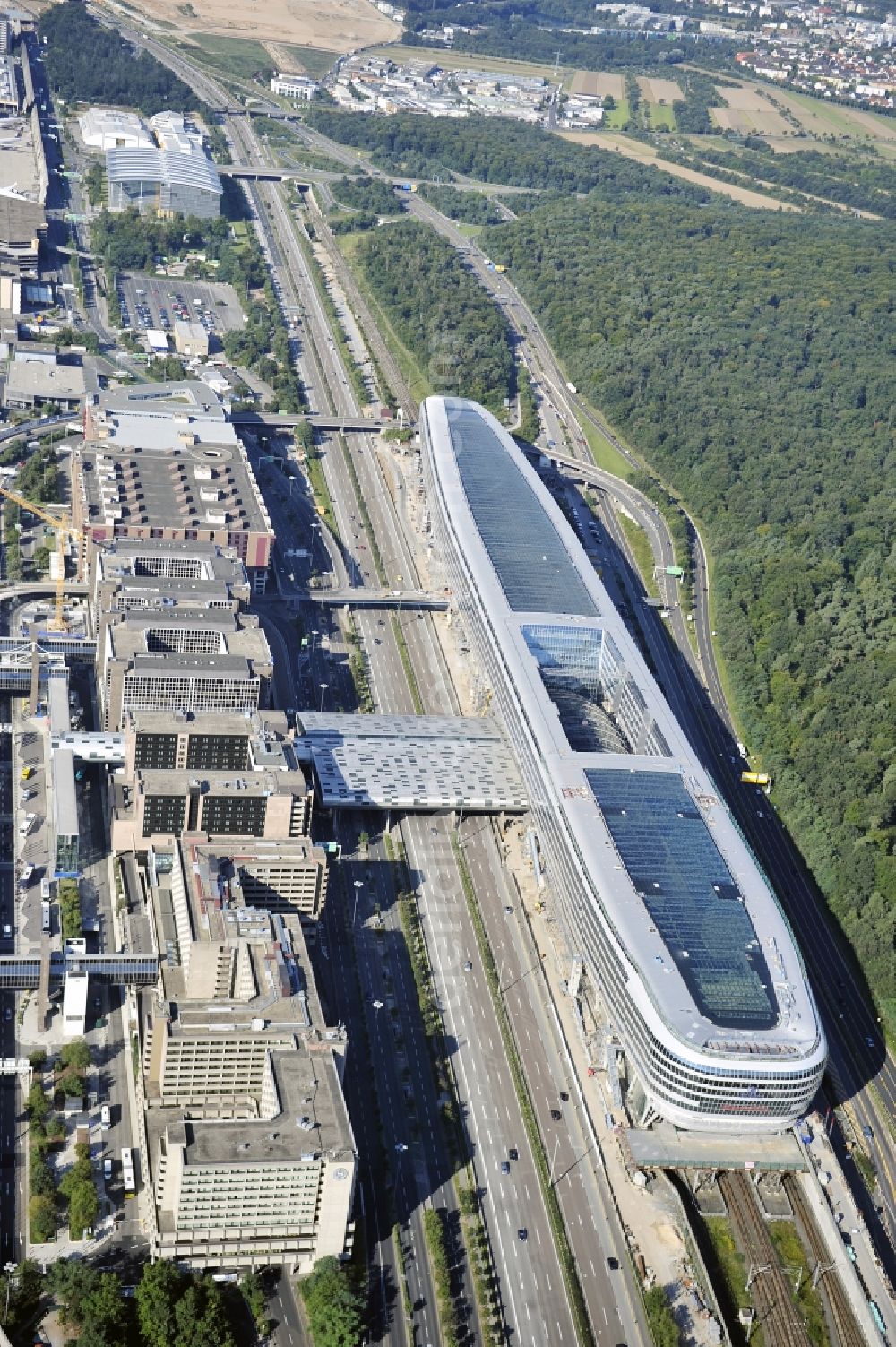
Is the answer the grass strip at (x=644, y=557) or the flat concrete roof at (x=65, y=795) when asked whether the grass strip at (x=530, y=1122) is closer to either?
the flat concrete roof at (x=65, y=795)

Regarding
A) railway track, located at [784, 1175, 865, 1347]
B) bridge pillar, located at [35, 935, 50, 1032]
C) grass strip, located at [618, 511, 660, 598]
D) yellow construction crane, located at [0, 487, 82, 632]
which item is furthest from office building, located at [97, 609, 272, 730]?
grass strip, located at [618, 511, 660, 598]

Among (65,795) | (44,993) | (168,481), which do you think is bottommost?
(44,993)

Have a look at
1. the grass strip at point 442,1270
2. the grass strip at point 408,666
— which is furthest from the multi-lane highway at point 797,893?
the grass strip at point 442,1270

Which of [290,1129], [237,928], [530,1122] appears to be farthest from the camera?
[530,1122]

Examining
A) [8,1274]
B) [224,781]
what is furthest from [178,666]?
[8,1274]

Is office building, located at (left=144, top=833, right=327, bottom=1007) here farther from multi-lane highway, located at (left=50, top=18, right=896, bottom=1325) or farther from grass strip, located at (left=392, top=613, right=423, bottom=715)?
grass strip, located at (left=392, top=613, right=423, bottom=715)

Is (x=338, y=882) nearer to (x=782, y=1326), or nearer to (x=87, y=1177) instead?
(x=87, y=1177)

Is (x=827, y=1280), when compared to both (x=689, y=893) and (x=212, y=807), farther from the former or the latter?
(x=212, y=807)
